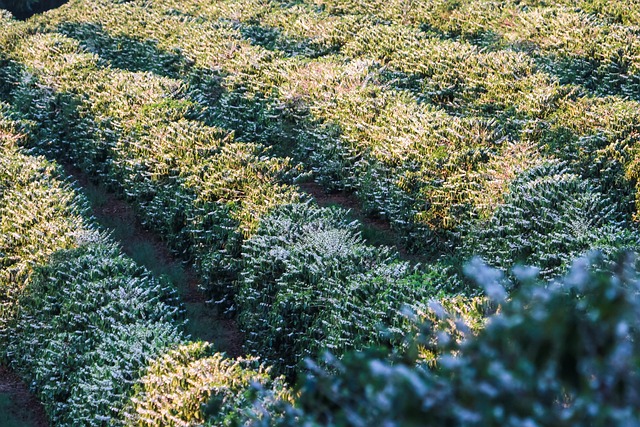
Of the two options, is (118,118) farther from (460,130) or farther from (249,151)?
(460,130)

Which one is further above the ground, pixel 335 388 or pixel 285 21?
pixel 335 388

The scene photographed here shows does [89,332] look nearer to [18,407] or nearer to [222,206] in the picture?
[18,407]

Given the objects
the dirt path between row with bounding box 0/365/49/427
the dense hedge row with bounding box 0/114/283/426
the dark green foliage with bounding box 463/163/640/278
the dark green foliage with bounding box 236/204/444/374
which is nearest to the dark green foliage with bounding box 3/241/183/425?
the dense hedge row with bounding box 0/114/283/426

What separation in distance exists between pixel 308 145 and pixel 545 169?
575cm

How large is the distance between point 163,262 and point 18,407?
4030mm

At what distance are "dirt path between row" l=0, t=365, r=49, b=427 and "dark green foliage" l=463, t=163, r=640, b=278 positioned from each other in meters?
6.35

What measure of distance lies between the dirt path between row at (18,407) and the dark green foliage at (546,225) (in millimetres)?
6350

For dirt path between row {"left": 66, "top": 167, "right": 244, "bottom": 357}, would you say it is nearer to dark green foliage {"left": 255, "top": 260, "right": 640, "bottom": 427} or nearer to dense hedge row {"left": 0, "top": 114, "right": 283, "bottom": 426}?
dense hedge row {"left": 0, "top": 114, "right": 283, "bottom": 426}

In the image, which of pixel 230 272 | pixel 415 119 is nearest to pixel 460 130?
pixel 415 119

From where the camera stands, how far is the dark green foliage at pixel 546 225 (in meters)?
10.3

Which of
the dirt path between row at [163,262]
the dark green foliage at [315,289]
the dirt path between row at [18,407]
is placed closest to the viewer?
the dark green foliage at [315,289]

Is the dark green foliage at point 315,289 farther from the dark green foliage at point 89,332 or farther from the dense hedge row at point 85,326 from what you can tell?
the dark green foliage at point 89,332

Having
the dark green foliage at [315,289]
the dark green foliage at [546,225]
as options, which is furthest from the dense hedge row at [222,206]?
the dark green foliage at [546,225]

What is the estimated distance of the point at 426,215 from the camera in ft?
43.5
